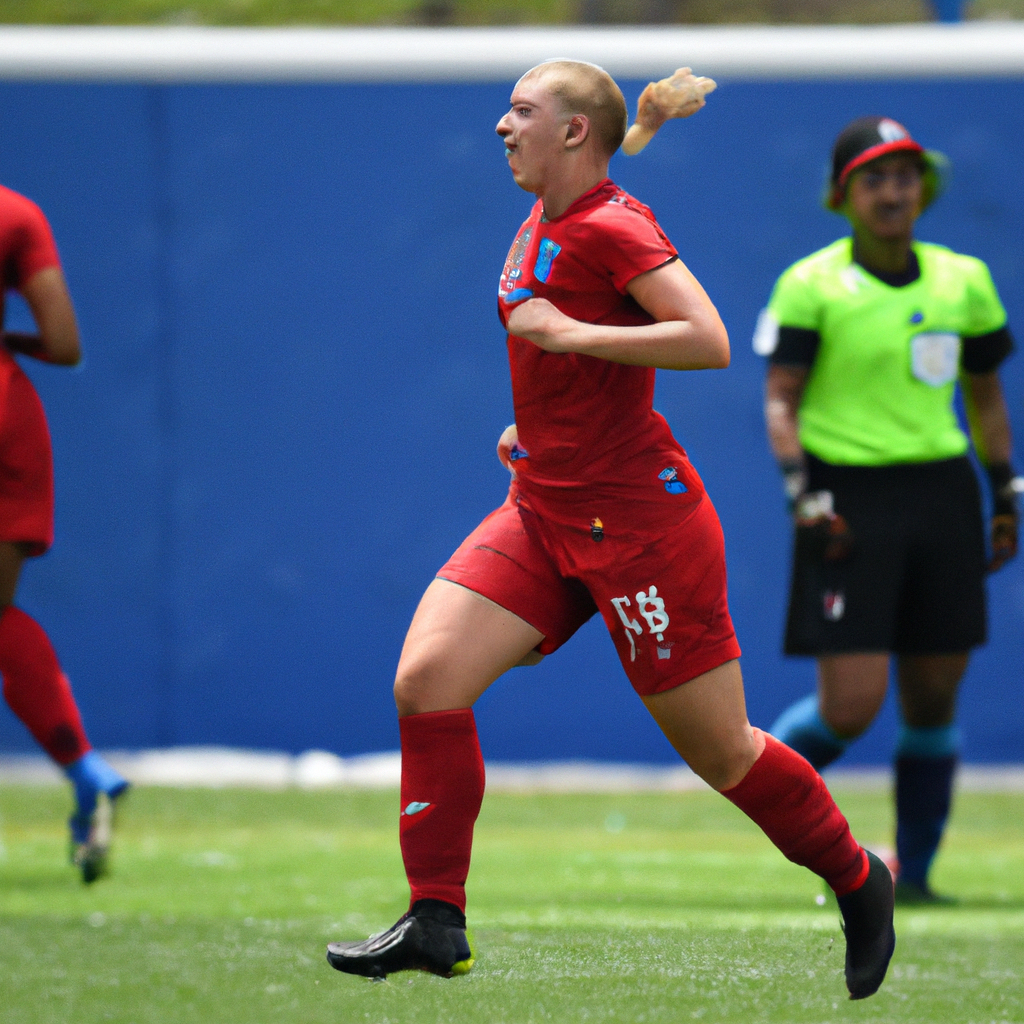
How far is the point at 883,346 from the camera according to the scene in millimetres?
4629

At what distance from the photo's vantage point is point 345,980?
10.9 feet

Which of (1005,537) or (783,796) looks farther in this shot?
(1005,537)

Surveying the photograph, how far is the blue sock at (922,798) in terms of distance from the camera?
500 centimetres

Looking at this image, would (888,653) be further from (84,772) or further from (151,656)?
(151,656)

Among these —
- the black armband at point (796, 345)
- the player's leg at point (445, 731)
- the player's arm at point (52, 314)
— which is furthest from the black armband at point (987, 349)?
the player's arm at point (52, 314)

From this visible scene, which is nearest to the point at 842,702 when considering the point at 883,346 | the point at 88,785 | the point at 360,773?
the point at 883,346

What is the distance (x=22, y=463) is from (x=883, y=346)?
228 cm

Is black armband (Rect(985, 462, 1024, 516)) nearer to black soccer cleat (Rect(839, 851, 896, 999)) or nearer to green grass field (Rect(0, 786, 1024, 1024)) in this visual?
green grass field (Rect(0, 786, 1024, 1024))

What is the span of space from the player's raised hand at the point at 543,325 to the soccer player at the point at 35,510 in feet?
5.88

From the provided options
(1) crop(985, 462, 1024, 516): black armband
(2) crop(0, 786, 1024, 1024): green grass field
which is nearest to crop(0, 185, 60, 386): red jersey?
(2) crop(0, 786, 1024, 1024): green grass field

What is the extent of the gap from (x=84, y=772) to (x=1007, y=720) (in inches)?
170

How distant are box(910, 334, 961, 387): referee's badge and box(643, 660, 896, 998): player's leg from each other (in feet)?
5.44

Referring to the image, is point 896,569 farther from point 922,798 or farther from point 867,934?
point 867,934

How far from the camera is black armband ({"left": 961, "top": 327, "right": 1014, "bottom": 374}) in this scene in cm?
481
